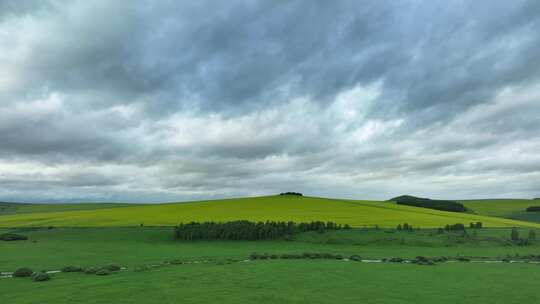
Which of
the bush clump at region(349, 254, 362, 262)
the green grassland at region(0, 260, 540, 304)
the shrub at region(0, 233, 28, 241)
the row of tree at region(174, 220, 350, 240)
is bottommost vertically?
the shrub at region(0, 233, 28, 241)

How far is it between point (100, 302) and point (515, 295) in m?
29.2

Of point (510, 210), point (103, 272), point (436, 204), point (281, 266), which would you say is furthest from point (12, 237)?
point (510, 210)

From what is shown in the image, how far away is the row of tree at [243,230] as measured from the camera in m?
77.1

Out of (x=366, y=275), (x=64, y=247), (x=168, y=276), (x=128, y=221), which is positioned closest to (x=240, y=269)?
(x=168, y=276)

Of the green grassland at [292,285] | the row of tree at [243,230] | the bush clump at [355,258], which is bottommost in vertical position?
the bush clump at [355,258]

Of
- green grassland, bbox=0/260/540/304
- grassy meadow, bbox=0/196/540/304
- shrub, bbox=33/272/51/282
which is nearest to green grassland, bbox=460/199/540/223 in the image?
grassy meadow, bbox=0/196/540/304

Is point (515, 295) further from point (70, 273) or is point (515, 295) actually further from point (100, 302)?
point (70, 273)

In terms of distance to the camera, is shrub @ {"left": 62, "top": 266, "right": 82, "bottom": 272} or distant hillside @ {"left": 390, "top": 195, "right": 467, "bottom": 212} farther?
distant hillside @ {"left": 390, "top": 195, "right": 467, "bottom": 212}

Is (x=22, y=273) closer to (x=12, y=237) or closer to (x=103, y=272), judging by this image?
(x=103, y=272)

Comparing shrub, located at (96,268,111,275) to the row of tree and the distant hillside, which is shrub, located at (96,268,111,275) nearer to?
the row of tree

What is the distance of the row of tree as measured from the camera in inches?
3034

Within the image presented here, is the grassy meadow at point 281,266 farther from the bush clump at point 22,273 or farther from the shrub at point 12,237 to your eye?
the shrub at point 12,237

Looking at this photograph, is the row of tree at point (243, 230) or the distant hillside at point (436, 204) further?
the distant hillside at point (436, 204)

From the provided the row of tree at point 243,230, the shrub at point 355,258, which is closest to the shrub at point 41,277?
the shrub at point 355,258
